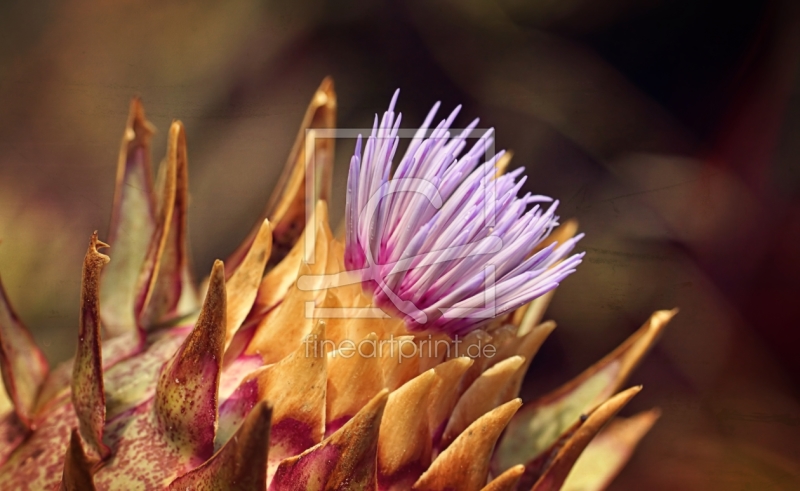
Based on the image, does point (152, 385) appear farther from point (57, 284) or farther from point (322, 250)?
point (57, 284)

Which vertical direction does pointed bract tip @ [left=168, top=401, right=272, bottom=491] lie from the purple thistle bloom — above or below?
below

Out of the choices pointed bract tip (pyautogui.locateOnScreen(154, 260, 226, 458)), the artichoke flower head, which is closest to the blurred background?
the artichoke flower head

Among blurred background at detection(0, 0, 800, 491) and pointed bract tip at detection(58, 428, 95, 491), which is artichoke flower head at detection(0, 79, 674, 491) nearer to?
pointed bract tip at detection(58, 428, 95, 491)

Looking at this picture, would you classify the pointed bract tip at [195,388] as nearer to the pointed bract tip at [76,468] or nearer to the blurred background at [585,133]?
the pointed bract tip at [76,468]

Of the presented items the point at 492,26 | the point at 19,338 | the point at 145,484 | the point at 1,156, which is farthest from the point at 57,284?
the point at 492,26

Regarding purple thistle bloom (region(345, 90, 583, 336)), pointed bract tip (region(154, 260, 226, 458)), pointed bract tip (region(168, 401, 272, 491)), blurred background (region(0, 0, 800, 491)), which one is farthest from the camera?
blurred background (region(0, 0, 800, 491))

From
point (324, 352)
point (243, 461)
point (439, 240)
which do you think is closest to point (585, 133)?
point (439, 240)

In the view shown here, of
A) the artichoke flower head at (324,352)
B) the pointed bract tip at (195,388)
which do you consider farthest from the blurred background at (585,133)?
the pointed bract tip at (195,388)
